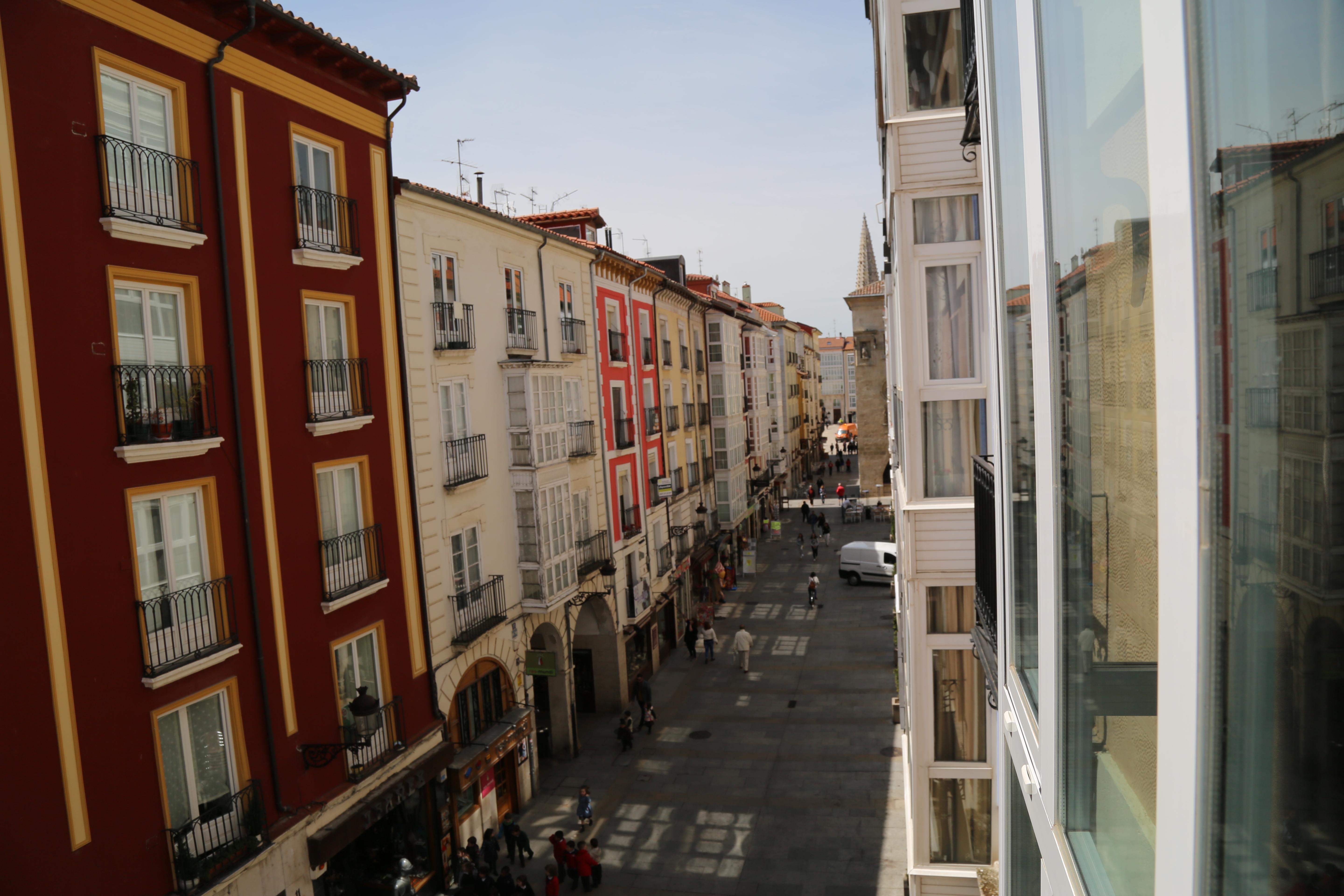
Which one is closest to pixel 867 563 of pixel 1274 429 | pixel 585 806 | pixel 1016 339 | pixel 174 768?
pixel 585 806

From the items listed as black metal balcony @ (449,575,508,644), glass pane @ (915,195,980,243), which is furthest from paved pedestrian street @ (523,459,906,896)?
glass pane @ (915,195,980,243)

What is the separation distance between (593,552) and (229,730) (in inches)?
519

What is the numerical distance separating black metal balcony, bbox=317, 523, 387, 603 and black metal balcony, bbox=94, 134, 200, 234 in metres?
5.26

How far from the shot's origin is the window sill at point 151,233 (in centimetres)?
1046

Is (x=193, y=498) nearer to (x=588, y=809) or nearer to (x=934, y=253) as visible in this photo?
(x=934, y=253)

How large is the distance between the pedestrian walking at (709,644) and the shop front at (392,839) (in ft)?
49.0

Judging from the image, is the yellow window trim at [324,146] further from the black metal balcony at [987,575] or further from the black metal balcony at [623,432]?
the black metal balcony at [623,432]

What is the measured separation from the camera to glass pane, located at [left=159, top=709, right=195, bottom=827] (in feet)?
36.3

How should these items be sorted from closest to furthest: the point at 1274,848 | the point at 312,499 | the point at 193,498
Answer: the point at 1274,848, the point at 193,498, the point at 312,499

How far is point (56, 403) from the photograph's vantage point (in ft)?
32.6

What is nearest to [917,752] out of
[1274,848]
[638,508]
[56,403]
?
[1274,848]

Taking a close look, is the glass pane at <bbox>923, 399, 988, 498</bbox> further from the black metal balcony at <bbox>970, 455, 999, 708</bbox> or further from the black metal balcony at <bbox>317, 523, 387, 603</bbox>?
the black metal balcony at <bbox>317, 523, 387, 603</bbox>

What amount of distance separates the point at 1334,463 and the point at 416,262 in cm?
1718

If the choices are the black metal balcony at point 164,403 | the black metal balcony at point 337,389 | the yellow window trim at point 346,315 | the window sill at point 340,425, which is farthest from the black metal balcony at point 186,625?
the yellow window trim at point 346,315
